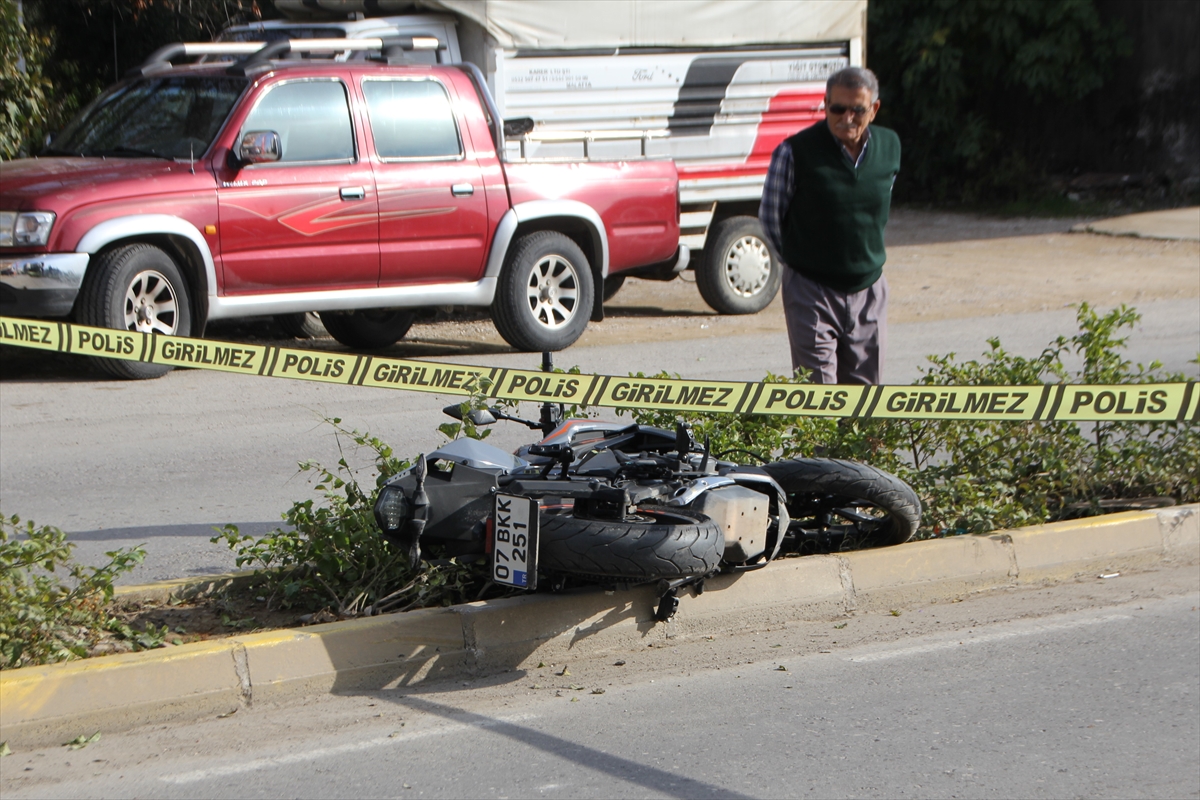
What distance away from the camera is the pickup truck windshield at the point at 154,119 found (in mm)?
9719

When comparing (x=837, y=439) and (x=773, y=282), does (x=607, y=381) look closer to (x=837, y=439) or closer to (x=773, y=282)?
(x=837, y=439)

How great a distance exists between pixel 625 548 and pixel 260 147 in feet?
19.0

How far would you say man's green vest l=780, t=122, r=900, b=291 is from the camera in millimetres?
5871

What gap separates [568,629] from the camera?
15.8 ft

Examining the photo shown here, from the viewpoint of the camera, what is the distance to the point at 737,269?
13.2 metres

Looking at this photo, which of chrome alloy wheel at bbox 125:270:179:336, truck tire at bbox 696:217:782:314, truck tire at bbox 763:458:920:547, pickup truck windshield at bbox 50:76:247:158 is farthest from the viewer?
truck tire at bbox 696:217:782:314

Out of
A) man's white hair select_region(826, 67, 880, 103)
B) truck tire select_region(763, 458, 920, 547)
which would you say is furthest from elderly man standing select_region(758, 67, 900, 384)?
truck tire select_region(763, 458, 920, 547)

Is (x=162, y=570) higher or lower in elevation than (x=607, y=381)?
lower

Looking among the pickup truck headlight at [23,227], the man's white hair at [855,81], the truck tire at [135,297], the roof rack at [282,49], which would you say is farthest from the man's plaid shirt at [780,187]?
the roof rack at [282,49]

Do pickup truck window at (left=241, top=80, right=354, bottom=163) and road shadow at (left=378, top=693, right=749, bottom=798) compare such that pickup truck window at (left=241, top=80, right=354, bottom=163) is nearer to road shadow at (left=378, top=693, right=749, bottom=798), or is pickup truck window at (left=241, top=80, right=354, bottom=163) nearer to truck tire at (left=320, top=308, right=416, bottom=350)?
truck tire at (left=320, top=308, right=416, bottom=350)

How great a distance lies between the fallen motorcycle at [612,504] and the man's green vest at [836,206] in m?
0.96

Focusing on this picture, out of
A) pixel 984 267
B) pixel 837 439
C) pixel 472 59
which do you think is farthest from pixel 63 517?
pixel 984 267

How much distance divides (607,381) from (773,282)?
8.57m

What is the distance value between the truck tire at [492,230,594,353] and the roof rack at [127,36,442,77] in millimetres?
1735
